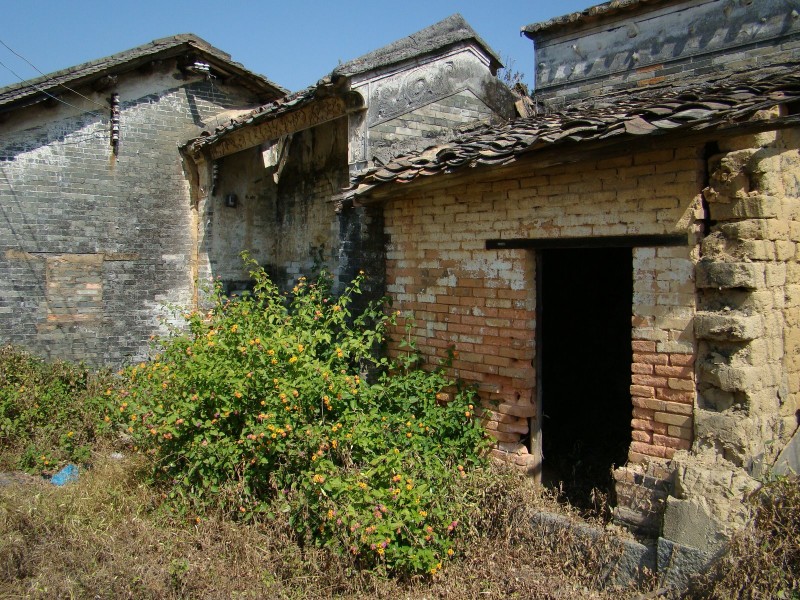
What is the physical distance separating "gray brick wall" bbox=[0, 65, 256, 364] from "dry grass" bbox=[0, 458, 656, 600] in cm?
434

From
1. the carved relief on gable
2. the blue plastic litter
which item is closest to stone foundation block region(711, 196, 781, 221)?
the carved relief on gable

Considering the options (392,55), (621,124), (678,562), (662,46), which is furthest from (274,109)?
A: (678,562)

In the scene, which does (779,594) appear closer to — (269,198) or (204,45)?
(269,198)

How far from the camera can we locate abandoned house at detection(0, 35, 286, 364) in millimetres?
8648

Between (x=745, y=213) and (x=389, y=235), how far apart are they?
3.55m

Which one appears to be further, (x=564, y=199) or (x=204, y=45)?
(x=204, y=45)

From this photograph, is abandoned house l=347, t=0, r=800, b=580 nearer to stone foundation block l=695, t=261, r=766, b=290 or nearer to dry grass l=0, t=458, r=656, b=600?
stone foundation block l=695, t=261, r=766, b=290

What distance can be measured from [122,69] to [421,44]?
15.8 feet

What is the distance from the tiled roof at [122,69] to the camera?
8.28m

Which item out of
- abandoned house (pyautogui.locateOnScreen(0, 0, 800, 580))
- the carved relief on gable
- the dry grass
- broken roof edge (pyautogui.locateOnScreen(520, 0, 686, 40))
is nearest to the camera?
the dry grass

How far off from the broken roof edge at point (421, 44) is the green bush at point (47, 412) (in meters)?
4.53

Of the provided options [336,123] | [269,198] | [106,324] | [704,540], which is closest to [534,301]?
[704,540]

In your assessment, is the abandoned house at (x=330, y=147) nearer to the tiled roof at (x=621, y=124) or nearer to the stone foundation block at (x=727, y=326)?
the tiled roof at (x=621, y=124)

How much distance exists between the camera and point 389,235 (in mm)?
6801
